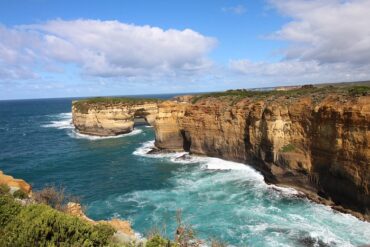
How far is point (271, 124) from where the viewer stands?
39.6 meters

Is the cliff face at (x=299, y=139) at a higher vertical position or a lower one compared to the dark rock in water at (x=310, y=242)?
higher

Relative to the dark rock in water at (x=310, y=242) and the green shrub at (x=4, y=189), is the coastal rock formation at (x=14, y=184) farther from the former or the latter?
the dark rock in water at (x=310, y=242)

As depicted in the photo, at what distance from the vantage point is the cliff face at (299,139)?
30.2 m

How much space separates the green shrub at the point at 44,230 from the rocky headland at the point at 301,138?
22278 mm

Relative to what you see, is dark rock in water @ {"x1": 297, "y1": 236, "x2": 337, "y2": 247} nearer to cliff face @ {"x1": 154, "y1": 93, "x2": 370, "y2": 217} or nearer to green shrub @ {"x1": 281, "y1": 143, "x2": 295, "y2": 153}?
cliff face @ {"x1": 154, "y1": 93, "x2": 370, "y2": 217}

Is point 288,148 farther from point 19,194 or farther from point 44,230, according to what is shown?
point 44,230

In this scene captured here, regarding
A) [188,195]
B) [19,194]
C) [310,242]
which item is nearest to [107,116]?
[188,195]

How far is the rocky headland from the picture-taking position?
30.2 meters

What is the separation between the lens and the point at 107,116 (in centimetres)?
7831

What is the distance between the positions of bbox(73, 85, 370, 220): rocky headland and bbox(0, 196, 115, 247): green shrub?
22278 millimetres

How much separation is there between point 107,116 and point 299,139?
50.7m

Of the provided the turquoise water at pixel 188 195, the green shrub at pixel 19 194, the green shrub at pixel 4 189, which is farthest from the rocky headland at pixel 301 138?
the green shrub at pixel 4 189

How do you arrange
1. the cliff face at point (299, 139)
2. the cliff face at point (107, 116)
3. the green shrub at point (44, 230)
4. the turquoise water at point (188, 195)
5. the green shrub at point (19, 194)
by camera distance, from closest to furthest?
the green shrub at point (44, 230)
the green shrub at point (19, 194)
the turquoise water at point (188, 195)
the cliff face at point (299, 139)
the cliff face at point (107, 116)

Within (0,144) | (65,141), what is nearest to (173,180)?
(65,141)
